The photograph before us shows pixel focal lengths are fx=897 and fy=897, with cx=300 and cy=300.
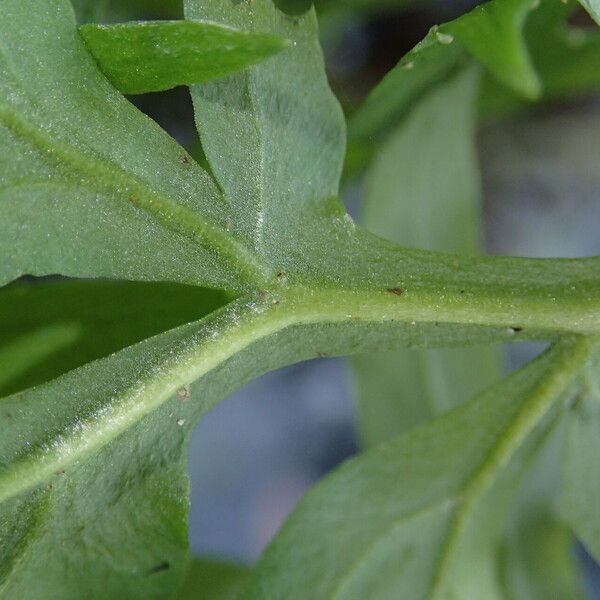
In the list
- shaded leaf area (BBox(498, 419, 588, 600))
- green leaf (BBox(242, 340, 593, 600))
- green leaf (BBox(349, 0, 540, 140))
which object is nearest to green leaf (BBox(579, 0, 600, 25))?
green leaf (BBox(349, 0, 540, 140))

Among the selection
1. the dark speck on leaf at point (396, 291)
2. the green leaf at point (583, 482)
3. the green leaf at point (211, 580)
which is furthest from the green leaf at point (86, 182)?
the green leaf at point (211, 580)

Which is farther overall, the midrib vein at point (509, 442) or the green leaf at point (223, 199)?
the midrib vein at point (509, 442)

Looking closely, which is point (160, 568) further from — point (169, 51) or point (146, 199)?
point (169, 51)

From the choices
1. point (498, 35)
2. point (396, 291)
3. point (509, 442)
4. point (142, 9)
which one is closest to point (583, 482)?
point (509, 442)

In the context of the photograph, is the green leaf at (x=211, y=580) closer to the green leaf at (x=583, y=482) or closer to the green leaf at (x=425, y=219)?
the green leaf at (x=425, y=219)

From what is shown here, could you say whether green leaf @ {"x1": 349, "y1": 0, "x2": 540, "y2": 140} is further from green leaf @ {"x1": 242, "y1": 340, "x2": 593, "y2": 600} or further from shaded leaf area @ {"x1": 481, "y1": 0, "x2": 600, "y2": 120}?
green leaf @ {"x1": 242, "y1": 340, "x2": 593, "y2": 600}

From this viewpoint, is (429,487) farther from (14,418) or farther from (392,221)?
(392,221)
